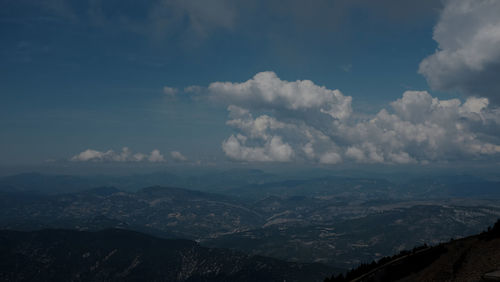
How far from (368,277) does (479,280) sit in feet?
135

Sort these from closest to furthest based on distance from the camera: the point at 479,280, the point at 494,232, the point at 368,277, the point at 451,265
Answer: the point at 479,280 → the point at 451,265 → the point at 494,232 → the point at 368,277

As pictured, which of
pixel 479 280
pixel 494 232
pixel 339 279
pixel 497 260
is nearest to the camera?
pixel 479 280

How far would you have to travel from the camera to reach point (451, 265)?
238 feet

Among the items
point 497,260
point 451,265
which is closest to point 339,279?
point 451,265

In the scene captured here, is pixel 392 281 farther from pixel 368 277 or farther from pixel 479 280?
pixel 479 280

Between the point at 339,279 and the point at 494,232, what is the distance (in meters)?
48.7

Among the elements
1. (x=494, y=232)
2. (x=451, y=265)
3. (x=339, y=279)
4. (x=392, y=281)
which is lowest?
(x=339, y=279)

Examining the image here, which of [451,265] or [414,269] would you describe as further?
[414,269]

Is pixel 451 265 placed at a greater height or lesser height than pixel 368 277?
greater

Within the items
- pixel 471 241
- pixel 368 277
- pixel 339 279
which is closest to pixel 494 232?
pixel 471 241

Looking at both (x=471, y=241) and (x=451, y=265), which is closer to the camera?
(x=451, y=265)

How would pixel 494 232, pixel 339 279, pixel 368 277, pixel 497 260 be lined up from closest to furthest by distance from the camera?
pixel 497 260
pixel 494 232
pixel 368 277
pixel 339 279

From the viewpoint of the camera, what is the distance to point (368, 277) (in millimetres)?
95688

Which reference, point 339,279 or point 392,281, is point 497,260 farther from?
point 339,279
